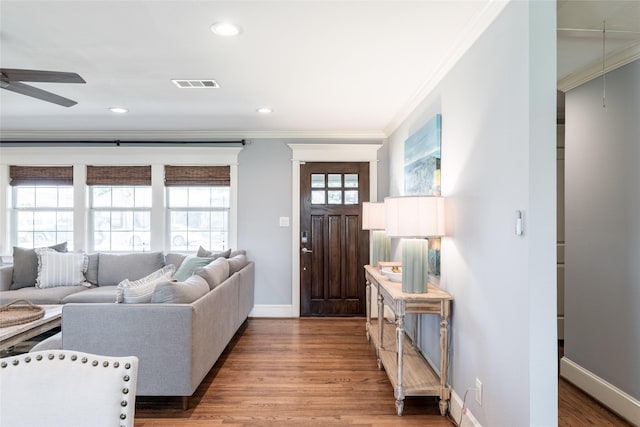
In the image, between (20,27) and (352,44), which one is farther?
(352,44)

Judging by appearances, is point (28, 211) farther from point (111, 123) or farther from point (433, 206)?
point (433, 206)

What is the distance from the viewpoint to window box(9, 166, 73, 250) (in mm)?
4898

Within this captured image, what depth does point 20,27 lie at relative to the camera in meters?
2.17

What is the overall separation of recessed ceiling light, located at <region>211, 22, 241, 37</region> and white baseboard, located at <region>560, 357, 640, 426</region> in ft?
11.3

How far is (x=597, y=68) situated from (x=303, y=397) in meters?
3.27

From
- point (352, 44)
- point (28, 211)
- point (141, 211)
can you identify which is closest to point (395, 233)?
point (352, 44)

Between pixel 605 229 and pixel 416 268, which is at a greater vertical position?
pixel 605 229

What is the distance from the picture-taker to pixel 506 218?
1788 millimetres

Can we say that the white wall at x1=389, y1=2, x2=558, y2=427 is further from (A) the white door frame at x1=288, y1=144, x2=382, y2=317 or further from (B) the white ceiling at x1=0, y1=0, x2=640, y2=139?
(A) the white door frame at x1=288, y1=144, x2=382, y2=317

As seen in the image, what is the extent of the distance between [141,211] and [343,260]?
2.82 m

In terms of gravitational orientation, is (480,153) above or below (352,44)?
below

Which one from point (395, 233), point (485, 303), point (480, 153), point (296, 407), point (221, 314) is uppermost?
point (480, 153)

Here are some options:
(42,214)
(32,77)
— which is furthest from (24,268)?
(32,77)

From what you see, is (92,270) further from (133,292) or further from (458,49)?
(458,49)
